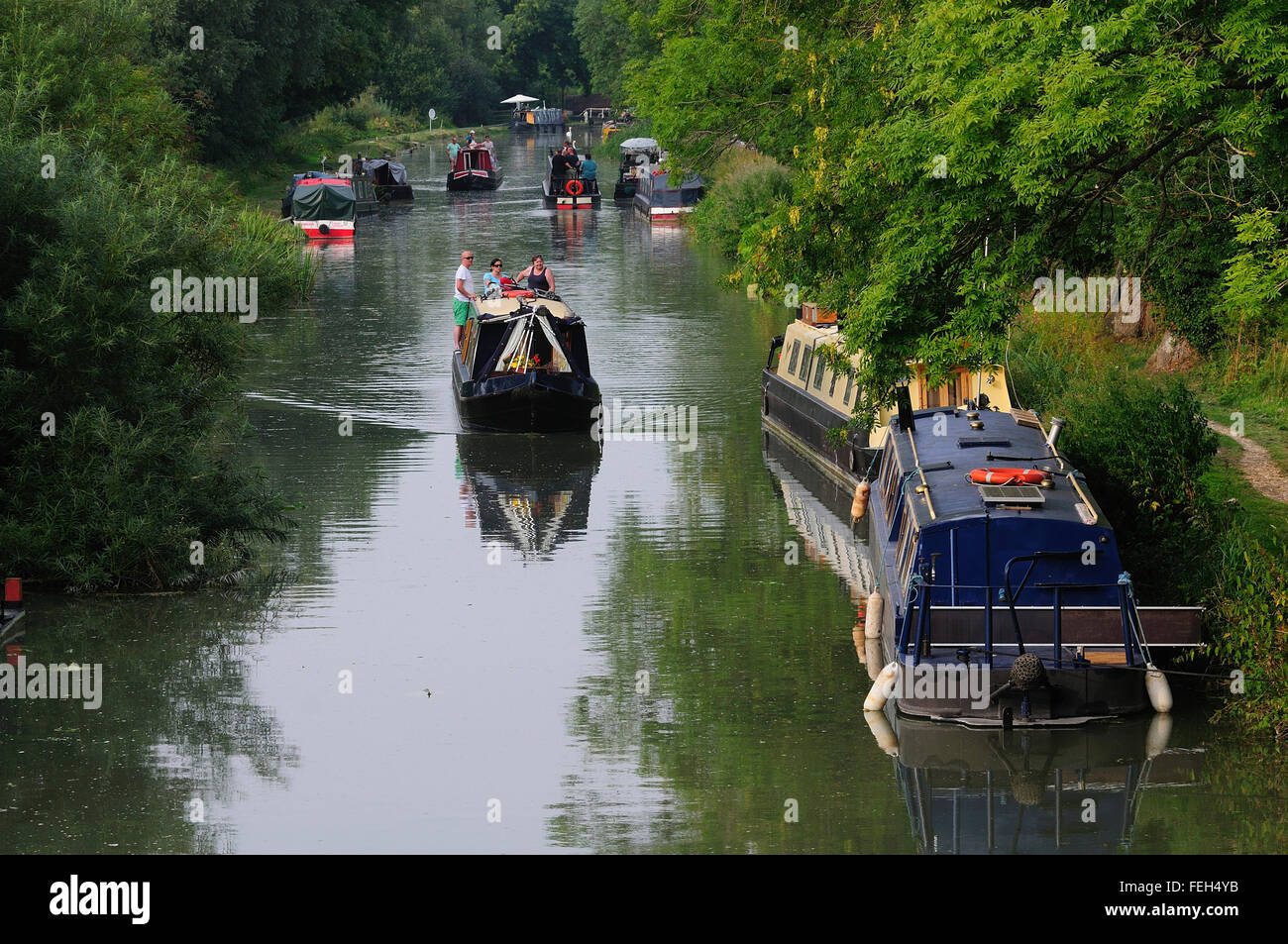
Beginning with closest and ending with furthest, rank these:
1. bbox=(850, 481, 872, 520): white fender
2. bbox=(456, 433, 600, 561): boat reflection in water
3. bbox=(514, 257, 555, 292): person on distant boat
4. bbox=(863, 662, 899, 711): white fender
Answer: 1. bbox=(863, 662, 899, 711): white fender
2. bbox=(850, 481, 872, 520): white fender
3. bbox=(456, 433, 600, 561): boat reflection in water
4. bbox=(514, 257, 555, 292): person on distant boat

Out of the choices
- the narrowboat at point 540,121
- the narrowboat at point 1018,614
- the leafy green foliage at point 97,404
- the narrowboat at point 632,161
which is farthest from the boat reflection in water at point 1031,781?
the narrowboat at point 540,121

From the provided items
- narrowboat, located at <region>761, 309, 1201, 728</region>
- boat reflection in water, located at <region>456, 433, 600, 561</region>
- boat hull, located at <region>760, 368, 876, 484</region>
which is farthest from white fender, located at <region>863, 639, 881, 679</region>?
boat reflection in water, located at <region>456, 433, 600, 561</region>

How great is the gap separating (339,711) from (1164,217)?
9.18 m

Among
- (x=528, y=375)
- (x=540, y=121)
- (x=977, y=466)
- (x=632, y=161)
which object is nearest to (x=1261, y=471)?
(x=977, y=466)

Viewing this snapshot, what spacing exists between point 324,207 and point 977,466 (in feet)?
138

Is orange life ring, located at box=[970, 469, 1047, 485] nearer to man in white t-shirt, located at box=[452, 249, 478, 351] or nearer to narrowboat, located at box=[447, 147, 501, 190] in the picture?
man in white t-shirt, located at box=[452, 249, 478, 351]

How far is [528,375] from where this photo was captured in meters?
26.8

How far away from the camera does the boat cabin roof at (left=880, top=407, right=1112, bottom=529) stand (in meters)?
14.9

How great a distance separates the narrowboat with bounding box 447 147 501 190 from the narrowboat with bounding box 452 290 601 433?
148 ft

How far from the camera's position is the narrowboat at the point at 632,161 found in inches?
2702

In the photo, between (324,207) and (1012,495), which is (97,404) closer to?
(1012,495)

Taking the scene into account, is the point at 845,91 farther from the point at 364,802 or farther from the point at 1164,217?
the point at 364,802

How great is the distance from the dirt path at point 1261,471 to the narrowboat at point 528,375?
975cm

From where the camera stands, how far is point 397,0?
71.3 metres
